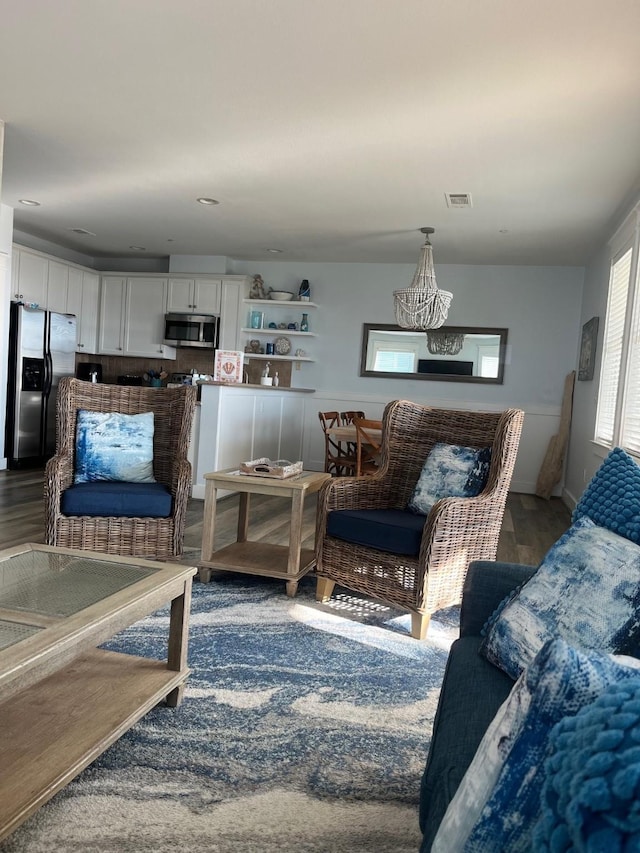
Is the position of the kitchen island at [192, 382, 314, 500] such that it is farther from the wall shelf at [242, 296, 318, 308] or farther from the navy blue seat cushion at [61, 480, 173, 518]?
the navy blue seat cushion at [61, 480, 173, 518]

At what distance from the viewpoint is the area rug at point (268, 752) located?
1.51 metres

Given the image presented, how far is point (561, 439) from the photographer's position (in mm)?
7188

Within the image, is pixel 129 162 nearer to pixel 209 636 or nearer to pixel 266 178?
pixel 266 178

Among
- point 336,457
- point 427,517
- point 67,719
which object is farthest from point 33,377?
Result: point 67,719

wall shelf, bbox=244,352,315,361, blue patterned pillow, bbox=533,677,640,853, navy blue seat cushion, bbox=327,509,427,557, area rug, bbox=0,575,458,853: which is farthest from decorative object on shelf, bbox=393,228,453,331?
blue patterned pillow, bbox=533,677,640,853

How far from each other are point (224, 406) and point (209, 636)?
10.3 feet

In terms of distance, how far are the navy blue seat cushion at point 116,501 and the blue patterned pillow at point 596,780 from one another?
3.11 metres

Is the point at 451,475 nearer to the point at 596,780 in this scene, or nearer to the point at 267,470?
the point at 267,470

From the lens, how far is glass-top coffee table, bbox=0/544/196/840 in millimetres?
1399

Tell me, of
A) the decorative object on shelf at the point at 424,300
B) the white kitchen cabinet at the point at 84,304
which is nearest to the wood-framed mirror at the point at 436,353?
the decorative object on shelf at the point at 424,300

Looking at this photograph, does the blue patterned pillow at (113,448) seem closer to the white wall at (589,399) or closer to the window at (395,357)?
the white wall at (589,399)

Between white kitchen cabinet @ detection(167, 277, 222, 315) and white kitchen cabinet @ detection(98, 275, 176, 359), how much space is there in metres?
0.12

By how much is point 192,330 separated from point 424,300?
317 centimetres

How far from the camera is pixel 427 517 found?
294 centimetres
